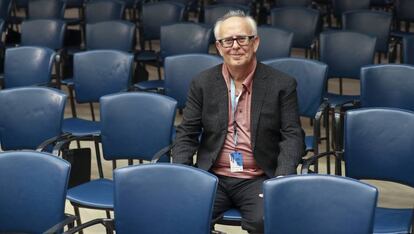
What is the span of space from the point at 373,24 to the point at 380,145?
10.0ft

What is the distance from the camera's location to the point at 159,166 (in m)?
3.05

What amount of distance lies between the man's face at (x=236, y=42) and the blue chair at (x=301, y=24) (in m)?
2.94

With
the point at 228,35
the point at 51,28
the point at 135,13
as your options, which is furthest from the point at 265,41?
the point at 135,13

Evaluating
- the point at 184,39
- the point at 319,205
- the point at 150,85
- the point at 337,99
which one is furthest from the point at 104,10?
the point at 319,205

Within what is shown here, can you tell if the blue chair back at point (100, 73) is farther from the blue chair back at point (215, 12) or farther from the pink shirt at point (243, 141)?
the blue chair back at point (215, 12)

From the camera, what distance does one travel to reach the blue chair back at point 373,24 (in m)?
6.37

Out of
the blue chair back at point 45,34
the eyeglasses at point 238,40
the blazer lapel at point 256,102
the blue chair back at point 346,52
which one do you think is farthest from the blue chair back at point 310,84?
the blue chair back at point 45,34

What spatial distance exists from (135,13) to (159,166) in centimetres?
623

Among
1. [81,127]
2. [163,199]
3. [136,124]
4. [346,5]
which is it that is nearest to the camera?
[163,199]

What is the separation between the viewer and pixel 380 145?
3682 mm

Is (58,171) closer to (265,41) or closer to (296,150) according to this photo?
(296,150)

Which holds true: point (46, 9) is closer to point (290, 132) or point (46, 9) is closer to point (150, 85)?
point (150, 85)

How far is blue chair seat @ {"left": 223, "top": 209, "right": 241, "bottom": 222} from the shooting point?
3518 millimetres

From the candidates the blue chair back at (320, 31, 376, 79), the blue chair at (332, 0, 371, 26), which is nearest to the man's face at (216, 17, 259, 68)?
the blue chair back at (320, 31, 376, 79)
